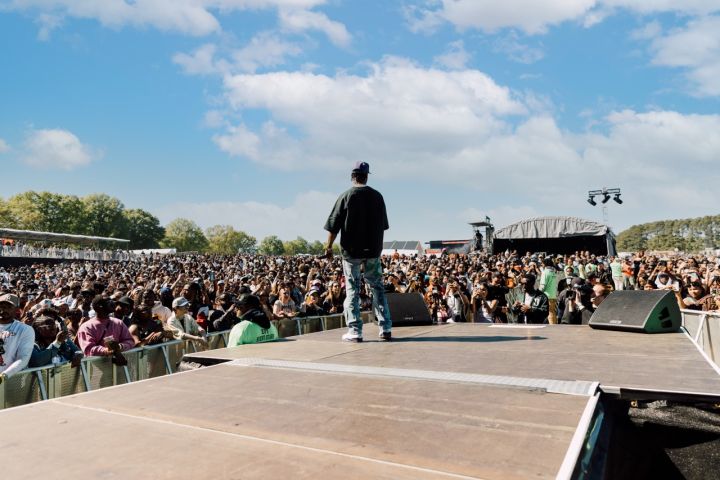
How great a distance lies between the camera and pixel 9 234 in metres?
61.8

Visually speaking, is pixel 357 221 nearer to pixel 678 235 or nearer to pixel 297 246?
pixel 678 235

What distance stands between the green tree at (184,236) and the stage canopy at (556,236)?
369 ft

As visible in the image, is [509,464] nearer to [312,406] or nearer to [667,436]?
[312,406]

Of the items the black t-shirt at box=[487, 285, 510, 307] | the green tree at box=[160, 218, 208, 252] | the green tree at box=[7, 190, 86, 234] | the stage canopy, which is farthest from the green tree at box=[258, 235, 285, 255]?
the black t-shirt at box=[487, 285, 510, 307]

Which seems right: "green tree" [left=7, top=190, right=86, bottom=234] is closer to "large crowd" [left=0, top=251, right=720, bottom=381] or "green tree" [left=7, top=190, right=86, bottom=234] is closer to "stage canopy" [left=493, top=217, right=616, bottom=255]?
"stage canopy" [left=493, top=217, right=616, bottom=255]

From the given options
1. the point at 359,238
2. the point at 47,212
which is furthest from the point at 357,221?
the point at 47,212

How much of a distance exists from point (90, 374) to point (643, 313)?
566cm

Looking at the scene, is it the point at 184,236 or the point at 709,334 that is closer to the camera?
the point at 709,334

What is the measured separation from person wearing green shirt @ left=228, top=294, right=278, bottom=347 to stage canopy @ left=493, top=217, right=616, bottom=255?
2506cm

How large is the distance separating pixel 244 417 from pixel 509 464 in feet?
4.13

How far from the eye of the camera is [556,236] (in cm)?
2719

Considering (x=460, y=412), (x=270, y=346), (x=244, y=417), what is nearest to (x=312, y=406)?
(x=244, y=417)

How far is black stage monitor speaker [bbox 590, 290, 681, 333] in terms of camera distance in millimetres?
4684

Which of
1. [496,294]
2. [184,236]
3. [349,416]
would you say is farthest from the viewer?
[184,236]
